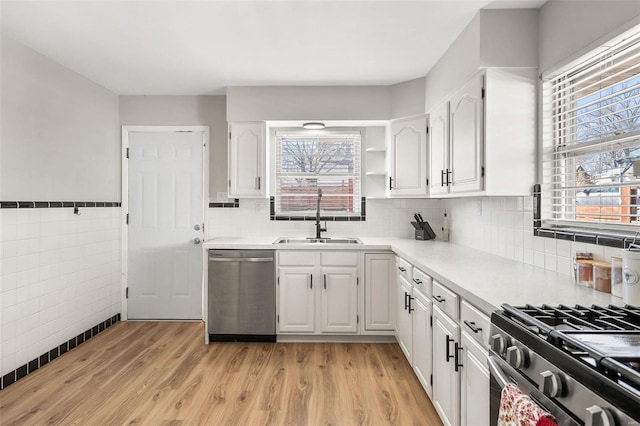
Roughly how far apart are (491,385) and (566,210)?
124 centimetres

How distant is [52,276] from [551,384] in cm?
348

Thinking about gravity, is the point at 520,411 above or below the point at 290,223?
below

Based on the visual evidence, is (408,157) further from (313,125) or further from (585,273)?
(585,273)

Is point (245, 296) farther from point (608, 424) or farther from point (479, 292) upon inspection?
point (608, 424)

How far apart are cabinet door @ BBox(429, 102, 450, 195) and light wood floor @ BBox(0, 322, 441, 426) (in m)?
1.48

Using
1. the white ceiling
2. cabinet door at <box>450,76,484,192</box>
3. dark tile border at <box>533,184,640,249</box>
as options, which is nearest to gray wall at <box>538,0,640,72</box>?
the white ceiling

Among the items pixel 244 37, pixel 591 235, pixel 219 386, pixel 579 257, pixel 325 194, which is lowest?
pixel 219 386

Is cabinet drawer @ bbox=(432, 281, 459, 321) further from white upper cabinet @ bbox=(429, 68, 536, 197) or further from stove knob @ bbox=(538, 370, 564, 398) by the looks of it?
stove knob @ bbox=(538, 370, 564, 398)

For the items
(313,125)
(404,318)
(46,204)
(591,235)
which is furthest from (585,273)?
(46,204)

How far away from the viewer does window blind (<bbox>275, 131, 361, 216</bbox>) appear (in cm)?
402

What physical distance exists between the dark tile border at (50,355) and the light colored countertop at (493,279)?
9.72 feet

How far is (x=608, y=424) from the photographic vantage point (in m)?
0.78

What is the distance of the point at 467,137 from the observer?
2.46 m

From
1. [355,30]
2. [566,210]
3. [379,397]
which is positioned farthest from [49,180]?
[566,210]
